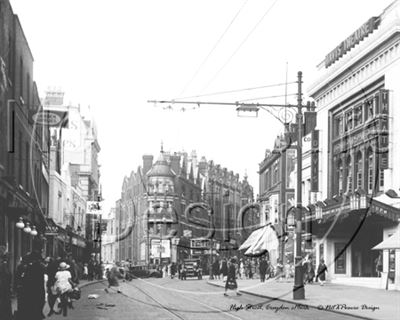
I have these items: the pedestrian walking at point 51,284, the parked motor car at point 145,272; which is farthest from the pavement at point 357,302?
the parked motor car at point 145,272

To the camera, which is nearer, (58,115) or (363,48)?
(58,115)

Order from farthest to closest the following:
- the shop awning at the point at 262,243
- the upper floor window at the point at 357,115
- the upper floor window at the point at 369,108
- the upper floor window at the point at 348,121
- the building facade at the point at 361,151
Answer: the shop awning at the point at 262,243 → the upper floor window at the point at 348,121 → the upper floor window at the point at 357,115 → the upper floor window at the point at 369,108 → the building facade at the point at 361,151

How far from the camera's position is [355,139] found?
44.1m

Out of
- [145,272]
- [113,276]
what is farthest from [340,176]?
[145,272]

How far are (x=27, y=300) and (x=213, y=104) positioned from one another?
8.15 meters

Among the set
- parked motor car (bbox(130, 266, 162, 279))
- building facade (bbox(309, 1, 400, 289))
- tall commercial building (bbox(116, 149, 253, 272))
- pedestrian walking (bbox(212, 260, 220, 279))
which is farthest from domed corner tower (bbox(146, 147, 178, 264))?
parked motor car (bbox(130, 266, 162, 279))

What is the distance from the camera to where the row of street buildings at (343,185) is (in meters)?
35.2

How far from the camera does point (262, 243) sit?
55406 mm

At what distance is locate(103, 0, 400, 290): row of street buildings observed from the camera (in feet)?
115

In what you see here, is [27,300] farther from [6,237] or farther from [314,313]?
[6,237]

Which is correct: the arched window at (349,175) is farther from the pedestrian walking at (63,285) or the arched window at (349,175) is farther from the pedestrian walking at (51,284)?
the pedestrian walking at (63,285)

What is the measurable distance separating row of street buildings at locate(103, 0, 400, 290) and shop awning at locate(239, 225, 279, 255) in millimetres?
804

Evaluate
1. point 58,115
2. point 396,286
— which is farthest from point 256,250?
point 58,115

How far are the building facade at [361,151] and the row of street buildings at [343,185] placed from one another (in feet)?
0.17
